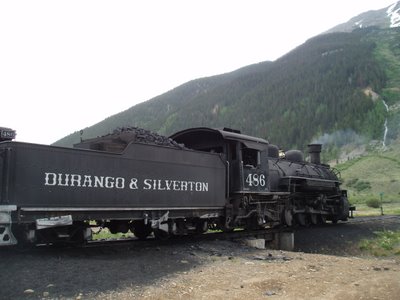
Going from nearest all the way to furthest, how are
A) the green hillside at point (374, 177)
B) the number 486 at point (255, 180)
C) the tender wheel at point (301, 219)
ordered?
the number 486 at point (255, 180), the tender wheel at point (301, 219), the green hillside at point (374, 177)

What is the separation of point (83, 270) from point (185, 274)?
171 centimetres

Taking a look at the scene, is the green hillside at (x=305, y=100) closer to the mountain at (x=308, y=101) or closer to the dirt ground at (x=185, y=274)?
the mountain at (x=308, y=101)

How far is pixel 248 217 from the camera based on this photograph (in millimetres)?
13148

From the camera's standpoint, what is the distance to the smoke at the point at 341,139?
68.8 metres

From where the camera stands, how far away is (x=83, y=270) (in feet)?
23.1

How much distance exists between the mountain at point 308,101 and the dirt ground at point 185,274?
52.0 meters

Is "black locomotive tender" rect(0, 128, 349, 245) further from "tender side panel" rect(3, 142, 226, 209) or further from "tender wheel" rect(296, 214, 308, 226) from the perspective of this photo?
"tender wheel" rect(296, 214, 308, 226)

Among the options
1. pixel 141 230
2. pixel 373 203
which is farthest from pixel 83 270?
pixel 373 203

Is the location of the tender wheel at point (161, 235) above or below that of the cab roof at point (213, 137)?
below

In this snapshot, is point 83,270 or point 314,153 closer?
point 83,270

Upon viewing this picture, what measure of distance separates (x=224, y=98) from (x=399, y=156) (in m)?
56.9

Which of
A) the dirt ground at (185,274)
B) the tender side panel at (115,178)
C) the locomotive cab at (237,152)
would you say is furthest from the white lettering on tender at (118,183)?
the locomotive cab at (237,152)

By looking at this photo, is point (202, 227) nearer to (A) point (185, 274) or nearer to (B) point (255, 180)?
(B) point (255, 180)

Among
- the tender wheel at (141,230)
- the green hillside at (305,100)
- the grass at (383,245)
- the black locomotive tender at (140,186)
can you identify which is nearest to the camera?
the black locomotive tender at (140,186)
